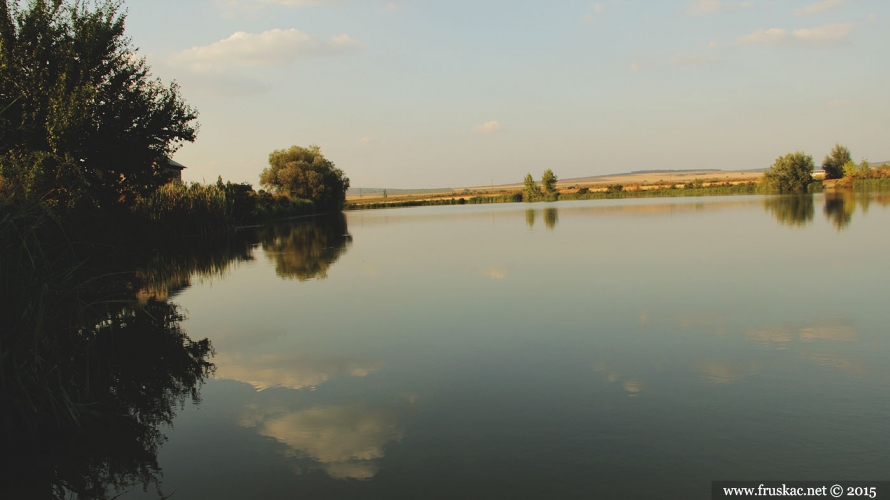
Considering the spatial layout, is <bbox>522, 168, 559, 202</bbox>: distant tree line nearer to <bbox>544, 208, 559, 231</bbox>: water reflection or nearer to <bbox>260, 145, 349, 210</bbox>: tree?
<bbox>260, 145, 349, 210</bbox>: tree

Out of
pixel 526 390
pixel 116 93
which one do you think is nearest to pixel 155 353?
pixel 526 390

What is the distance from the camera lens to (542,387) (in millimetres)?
5465

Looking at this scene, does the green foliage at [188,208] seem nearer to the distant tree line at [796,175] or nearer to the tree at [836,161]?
the distant tree line at [796,175]

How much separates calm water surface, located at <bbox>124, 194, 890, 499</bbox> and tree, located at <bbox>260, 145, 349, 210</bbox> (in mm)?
56626

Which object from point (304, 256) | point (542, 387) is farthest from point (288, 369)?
point (304, 256)

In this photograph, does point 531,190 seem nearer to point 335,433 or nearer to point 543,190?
point 543,190

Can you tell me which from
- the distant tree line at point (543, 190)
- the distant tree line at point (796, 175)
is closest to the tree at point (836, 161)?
the distant tree line at point (796, 175)

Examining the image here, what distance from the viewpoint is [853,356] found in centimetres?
602

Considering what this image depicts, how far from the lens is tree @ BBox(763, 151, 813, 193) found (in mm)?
73125

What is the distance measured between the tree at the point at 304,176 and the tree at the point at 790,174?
51547mm

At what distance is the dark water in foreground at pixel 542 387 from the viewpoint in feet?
12.7

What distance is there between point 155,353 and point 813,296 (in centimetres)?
892

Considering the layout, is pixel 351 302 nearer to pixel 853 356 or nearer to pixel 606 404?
pixel 606 404

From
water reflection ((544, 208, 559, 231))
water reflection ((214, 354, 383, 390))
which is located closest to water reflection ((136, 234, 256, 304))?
water reflection ((214, 354, 383, 390))
